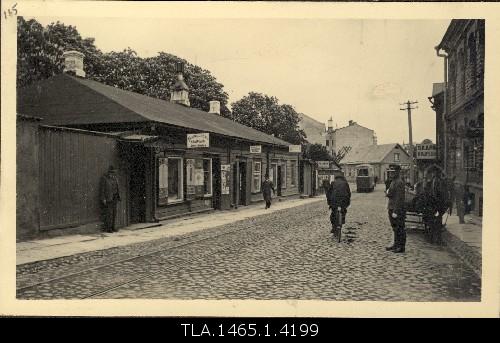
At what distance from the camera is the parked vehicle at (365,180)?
2522 centimetres

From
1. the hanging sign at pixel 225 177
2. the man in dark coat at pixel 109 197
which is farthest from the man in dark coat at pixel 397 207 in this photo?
the hanging sign at pixel 225 177

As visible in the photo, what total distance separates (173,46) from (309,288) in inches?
149

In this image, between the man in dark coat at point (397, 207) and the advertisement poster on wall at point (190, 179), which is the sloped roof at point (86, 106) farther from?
the man in dark coat at point (397, 207)

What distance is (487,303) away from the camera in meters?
5.34

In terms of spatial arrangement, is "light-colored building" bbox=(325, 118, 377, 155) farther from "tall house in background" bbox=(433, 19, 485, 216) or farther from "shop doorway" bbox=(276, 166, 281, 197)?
"shop doorway" bbox=(276, 166, 281, 197)

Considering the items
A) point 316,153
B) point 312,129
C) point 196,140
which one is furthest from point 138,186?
point 316,153

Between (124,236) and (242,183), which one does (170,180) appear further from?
(242,183)

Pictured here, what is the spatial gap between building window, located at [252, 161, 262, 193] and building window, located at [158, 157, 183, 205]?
381 cm

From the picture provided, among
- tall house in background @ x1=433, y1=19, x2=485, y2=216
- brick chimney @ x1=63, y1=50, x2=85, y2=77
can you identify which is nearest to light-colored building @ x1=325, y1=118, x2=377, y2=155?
tall house in background @ x1=433, y1=19, x2=485, y2=216

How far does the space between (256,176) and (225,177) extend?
159cm

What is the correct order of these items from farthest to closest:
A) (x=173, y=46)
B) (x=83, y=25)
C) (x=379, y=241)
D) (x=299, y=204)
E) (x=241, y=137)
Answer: (x=299, y=204), (x=241, y=137), (x=379, y=241), (x=173, y=46), (x=83, y=25)

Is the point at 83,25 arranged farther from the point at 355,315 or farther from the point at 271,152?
the point at 271,152

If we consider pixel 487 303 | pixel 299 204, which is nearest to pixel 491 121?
pixel 487 303

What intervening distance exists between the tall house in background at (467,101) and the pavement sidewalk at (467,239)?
28 centimetres
